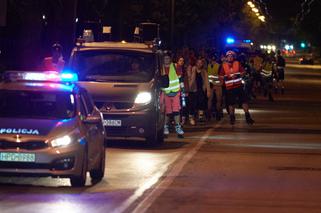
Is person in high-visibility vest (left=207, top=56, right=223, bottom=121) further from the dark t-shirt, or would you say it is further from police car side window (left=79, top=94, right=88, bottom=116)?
police car side window (left=79, top=94, right=88, bottom=116)

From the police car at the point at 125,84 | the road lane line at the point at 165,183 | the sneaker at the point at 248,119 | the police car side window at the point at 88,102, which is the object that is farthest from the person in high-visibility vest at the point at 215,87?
the police car side window at the point at 88,102

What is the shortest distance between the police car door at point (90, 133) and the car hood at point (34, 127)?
0.39 meters

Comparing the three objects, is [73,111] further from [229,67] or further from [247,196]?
[229,67]

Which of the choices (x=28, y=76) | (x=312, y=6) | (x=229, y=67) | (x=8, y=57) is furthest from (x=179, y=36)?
(x=312, y=6)

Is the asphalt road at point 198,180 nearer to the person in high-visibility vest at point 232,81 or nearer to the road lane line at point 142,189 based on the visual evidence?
the road lane line at point 142,189

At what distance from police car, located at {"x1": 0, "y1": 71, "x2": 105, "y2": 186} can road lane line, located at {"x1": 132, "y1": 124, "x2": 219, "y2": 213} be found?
101 centimetres

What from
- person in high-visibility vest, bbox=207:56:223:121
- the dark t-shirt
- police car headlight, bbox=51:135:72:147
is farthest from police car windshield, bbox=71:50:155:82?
person in high-visibility vest, bbox=207:56:223:121

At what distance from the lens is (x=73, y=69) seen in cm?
1923

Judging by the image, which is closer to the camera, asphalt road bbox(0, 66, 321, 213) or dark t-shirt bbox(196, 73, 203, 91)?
asphalt road bbox(0, 66, 321, 213)

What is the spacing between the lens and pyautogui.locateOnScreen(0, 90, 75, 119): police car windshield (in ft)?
41.9

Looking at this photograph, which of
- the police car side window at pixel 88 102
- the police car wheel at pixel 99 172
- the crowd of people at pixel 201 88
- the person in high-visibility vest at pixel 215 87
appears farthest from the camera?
the person in high-visibility vest at pixel 215 87

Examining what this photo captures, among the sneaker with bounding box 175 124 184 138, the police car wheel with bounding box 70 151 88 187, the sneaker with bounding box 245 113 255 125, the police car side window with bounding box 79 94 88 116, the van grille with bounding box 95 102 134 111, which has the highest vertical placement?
the police car side window with bounding box 79 94 88 116

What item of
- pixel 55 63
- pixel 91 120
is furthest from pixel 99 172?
pixel 55 63

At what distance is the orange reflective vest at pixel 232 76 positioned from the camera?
2420cm
